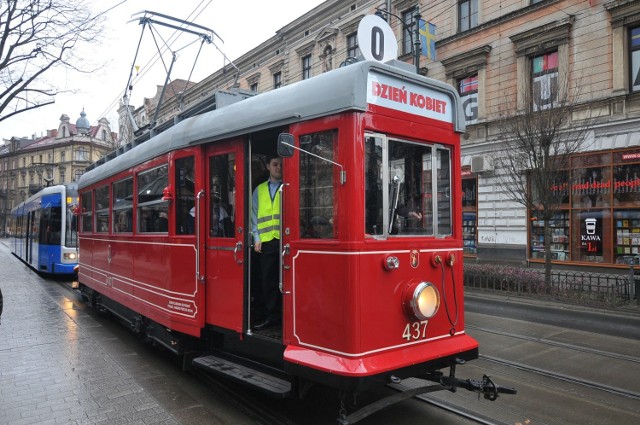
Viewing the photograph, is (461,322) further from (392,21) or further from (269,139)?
(392,21)

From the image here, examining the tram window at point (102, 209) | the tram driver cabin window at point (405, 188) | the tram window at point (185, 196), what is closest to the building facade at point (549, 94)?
the tram window at point (102, 209)

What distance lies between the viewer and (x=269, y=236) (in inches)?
181

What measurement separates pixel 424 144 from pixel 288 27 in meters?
28.1

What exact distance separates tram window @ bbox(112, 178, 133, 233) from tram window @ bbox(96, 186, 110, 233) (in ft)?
1.77

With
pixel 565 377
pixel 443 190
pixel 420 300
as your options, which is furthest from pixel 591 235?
pixel 420 300

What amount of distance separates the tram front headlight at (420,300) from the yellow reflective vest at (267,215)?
139 cm

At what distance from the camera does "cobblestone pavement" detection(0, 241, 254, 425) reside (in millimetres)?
4523

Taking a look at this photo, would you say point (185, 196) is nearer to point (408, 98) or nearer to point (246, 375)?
point (246, 375)

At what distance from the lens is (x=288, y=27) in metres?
30.0

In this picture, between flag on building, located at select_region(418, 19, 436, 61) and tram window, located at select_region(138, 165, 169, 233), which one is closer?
tram window, located at select_region(138, 165, 169, 233)

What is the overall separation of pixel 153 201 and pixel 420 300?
3.83m

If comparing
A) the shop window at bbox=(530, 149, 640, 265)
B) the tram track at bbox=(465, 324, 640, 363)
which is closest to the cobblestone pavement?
the tram track at bbox=(465, 324, 640, 363)

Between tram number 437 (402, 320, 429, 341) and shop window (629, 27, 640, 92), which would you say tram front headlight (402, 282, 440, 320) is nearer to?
tram number 437 (402, 320, 429, 341)

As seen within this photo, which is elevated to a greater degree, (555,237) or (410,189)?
(410,189)
